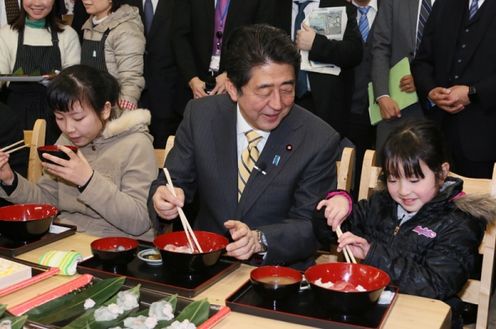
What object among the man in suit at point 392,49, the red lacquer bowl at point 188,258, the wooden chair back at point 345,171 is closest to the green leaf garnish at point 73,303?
the red lacquer bowl at point 188,258

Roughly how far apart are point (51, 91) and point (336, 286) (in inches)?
51.6

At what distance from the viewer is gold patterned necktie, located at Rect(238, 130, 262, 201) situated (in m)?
2.06

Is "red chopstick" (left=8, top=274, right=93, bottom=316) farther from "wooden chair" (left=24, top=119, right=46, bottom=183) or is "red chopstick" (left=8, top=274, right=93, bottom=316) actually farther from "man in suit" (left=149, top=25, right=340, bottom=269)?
"wooden chair" (left=24, top=119, right=46, bottom=183)

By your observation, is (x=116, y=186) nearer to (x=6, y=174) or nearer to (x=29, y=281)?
(x=6, y=174)

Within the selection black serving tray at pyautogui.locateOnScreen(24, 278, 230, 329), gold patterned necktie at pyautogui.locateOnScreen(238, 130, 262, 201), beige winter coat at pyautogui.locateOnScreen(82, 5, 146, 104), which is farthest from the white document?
black serving tray at pyautogui.locateOnScreen(24, 278, 230, 329)

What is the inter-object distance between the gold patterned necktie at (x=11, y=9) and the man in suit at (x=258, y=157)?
2164 mm

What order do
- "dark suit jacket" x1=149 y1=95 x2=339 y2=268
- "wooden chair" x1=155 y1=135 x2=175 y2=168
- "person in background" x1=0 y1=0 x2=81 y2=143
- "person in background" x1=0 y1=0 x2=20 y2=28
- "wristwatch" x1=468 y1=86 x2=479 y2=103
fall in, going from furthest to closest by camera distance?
"person in background" x1=0 y1=0 x2=20 y2=28 < "person in background" x1=0 y1=0 x2=81 y2=143 < "wristwatch" x1=468 y1=86 x2=479 y2=103 < "wooden chair" x1=155 y1=135 x2=175 y2=168 < "dark suit jacket" x1=149 y1=95 x2=339 y2=268

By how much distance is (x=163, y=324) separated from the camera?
1249 millimetres

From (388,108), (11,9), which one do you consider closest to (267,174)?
(388,108)

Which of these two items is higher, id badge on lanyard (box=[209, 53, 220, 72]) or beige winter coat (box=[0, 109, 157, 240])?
id badge on lanyard (box=[209, 53, 220, 72])

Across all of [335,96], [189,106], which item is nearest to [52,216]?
[189,106]

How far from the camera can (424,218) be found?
5.90 feet

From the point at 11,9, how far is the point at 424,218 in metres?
3.10

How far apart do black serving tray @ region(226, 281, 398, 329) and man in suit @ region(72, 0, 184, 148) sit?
239cm
